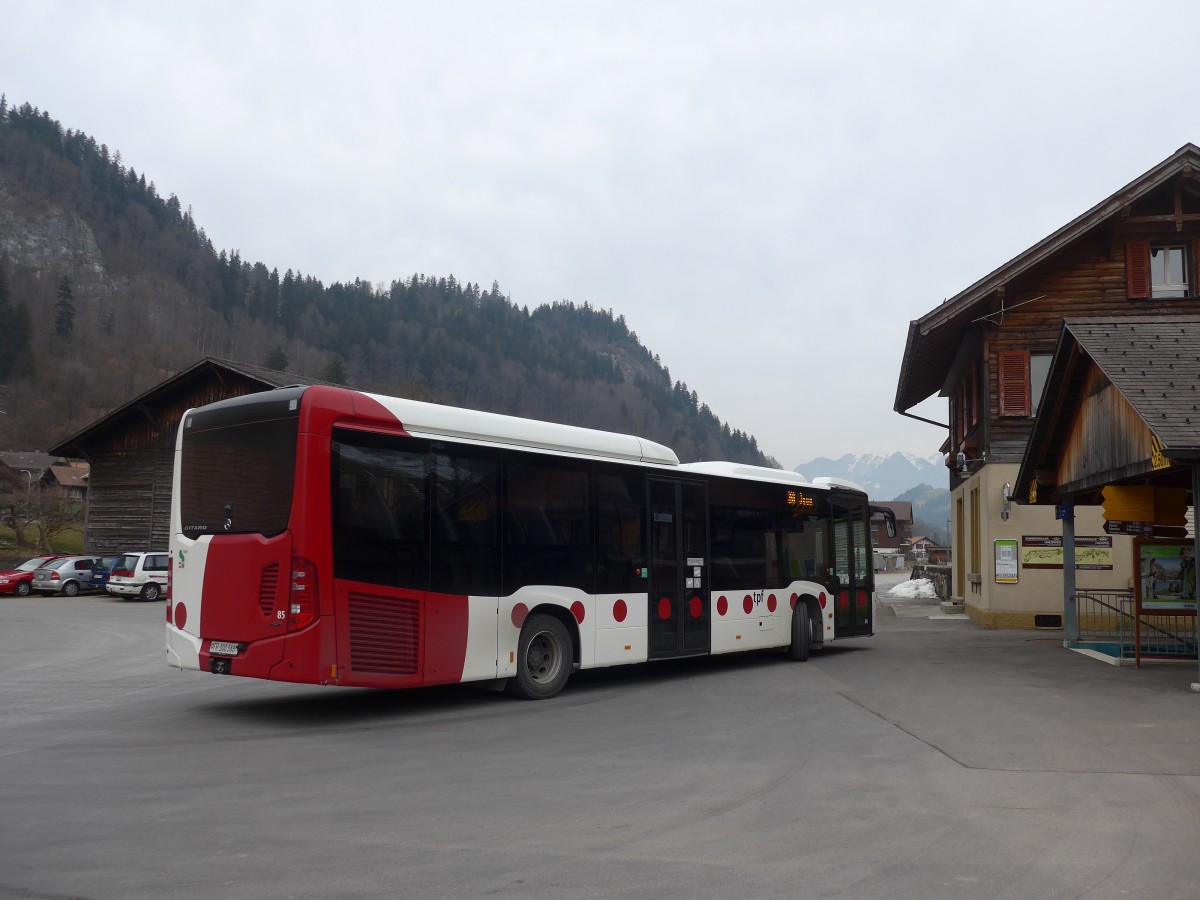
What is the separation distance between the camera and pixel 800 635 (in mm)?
16688

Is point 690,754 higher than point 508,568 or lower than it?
lower

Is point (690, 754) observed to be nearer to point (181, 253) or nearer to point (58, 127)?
point (181, 253)

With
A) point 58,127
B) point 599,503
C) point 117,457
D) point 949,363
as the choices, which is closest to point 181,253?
point 58,127

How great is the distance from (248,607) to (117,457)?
4094cm

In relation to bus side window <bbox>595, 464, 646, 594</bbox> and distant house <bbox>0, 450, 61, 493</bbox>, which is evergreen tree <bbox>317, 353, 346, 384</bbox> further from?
bus side window <bbox>595, 464, 646, 594</bbox>

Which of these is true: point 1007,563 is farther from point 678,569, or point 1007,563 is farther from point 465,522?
point 465,522

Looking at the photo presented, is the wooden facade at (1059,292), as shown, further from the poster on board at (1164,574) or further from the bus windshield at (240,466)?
the bus windshield at (240,466)

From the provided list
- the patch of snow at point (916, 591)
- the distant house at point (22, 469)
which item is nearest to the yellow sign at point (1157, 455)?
the patch of snow at point (916, 591)

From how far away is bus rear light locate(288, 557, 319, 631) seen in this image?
9602mm

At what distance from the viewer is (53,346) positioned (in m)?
106

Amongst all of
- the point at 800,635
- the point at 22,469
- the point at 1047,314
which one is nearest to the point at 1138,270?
the point at 1047,314

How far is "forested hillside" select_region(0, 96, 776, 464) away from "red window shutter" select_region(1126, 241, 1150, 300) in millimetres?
76214

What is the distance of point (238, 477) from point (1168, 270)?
22079mm

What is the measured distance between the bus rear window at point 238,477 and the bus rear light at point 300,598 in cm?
43
